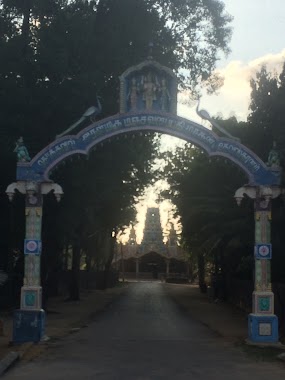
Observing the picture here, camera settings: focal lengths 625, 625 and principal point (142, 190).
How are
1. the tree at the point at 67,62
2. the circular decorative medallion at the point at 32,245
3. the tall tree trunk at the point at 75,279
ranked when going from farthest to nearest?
the tall tree trunk at the point at 75,279, the tree at the point at 67,62, the circular decorative medallion at the point at 32,245

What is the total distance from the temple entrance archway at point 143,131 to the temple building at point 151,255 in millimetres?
77082

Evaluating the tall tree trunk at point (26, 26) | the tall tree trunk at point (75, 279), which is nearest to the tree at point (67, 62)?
the tall tree trunk at point (26, 26)

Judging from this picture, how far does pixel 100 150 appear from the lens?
22.6m

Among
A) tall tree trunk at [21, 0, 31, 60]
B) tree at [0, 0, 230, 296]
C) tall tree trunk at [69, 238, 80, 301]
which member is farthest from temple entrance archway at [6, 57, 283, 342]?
tall tree trunk at [69, 238, 80, 301]

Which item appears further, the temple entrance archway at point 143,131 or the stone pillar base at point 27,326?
the temple entrance archway at point 143,131

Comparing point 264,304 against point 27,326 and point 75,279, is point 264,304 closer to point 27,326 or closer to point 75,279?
point 27,326

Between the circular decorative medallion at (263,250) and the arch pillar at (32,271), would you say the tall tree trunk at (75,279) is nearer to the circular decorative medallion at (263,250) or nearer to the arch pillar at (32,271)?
the arch pillar at (32,271)

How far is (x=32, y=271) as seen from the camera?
1600cm

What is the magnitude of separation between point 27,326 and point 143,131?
5800 millimetres

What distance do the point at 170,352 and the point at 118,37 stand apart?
1291 centimetres

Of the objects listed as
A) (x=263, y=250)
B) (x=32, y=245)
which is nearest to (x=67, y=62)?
(x=32, y=245)

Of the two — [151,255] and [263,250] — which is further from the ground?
[151,255]

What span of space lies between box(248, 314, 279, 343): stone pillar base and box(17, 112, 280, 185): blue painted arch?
3.46 m

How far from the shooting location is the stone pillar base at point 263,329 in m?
15.5
